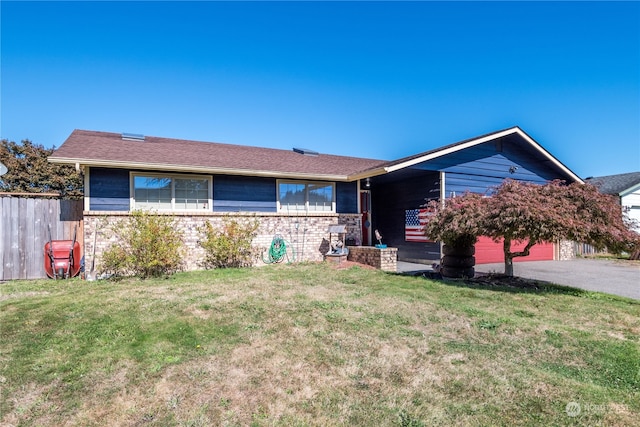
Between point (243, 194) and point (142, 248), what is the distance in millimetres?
3410

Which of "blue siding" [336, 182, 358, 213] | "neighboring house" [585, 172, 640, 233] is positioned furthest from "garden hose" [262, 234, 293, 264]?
"neighboring house" [585, 172, 640, 233]

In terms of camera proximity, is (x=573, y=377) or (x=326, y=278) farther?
(x=326, y=278)

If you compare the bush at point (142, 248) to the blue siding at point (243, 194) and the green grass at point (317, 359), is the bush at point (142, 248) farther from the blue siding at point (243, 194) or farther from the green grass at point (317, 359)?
the green grass at point (317, 359)

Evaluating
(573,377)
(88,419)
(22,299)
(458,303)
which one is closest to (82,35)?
(22,299)

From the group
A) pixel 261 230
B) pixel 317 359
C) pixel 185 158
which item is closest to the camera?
pixel 317 359

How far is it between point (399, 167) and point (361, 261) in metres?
3.34

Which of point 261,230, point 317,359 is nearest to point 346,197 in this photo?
point 261,230

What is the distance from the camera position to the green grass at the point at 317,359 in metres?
2.62

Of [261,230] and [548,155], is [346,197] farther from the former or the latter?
[548,155]

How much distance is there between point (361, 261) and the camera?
11055 millimetres

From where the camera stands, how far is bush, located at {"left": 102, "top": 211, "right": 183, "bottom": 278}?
337 inches

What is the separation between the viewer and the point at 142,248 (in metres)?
8.66

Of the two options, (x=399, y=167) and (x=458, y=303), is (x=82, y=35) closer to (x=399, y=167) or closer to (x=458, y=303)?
(x=399, y=167)

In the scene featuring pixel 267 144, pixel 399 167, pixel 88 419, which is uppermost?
pixel 267 144
